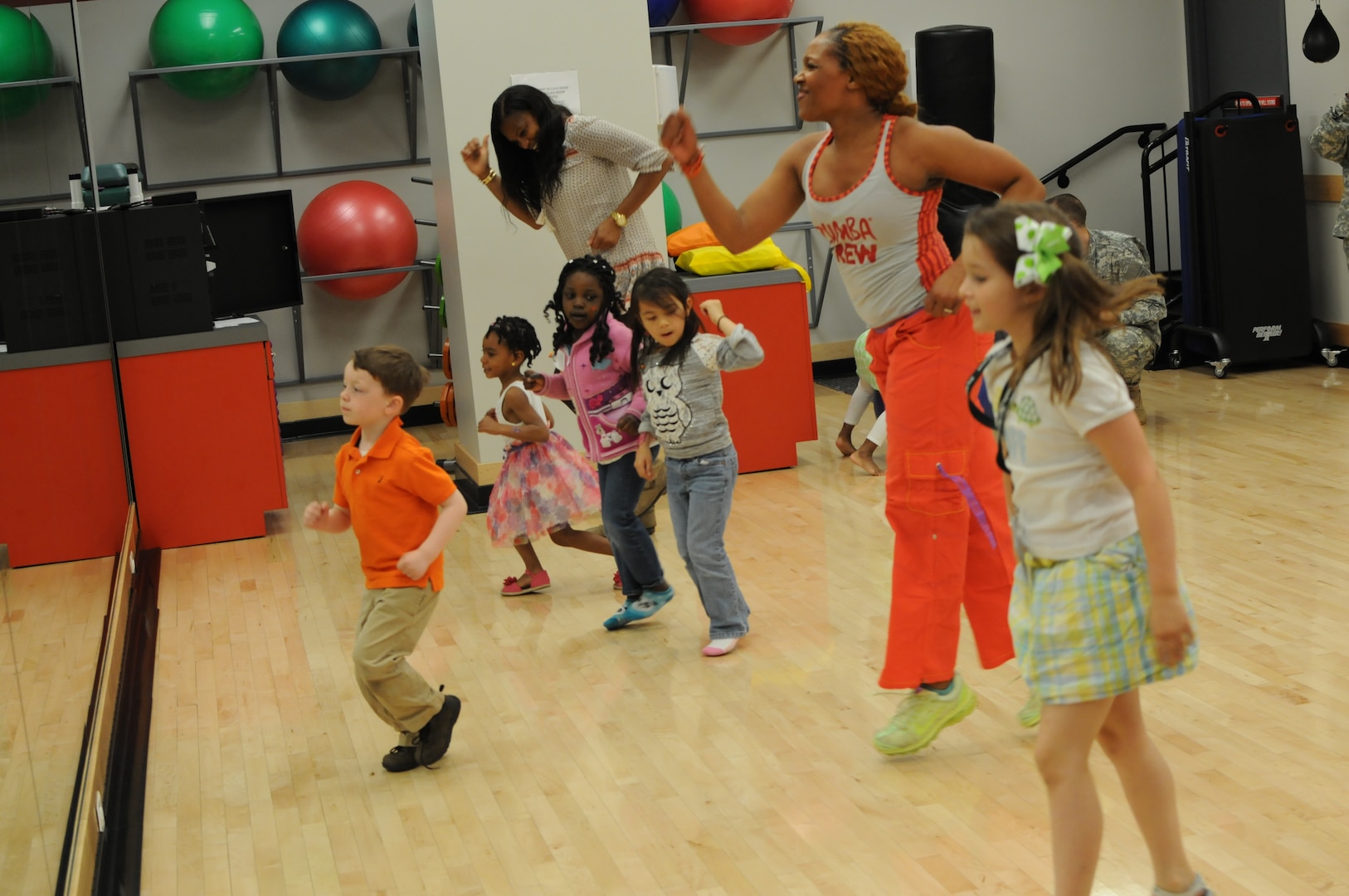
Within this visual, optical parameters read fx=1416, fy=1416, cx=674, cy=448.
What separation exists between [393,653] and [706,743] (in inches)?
29.3

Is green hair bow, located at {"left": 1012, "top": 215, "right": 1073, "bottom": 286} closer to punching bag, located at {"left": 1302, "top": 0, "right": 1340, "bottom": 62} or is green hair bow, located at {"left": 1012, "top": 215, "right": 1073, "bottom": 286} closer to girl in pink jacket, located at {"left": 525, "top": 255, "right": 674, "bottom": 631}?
girl in pink jacket, located at {"left": 525, "top": 255, "right": 674, "bottom": 631}

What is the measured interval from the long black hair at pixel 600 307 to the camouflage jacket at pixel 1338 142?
4.69 meters

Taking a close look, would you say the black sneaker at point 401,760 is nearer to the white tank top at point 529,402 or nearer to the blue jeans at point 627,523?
the blue jeans at point 627,523

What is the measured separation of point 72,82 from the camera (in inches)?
205

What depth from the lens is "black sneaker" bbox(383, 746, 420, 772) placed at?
3234 millimetres

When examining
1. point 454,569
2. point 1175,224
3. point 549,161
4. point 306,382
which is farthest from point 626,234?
point 1175,224

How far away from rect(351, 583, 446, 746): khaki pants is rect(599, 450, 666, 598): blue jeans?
3.25 ft

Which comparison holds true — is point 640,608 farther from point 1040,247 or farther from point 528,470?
point 1040,247

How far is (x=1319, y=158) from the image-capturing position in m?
7.82

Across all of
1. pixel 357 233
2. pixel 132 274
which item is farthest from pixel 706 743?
pixel 357 233

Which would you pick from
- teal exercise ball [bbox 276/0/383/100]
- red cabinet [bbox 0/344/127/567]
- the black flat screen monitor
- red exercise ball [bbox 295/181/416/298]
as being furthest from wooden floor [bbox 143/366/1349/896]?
teal exercise ball [bbox 276/0/383/100]

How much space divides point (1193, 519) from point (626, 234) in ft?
7.10

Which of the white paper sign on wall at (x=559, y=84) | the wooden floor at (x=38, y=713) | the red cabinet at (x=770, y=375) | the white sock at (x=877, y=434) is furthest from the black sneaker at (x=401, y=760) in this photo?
the white paper sign on wall at (x=559, y=84)

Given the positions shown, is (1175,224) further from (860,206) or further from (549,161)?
(860,206)
